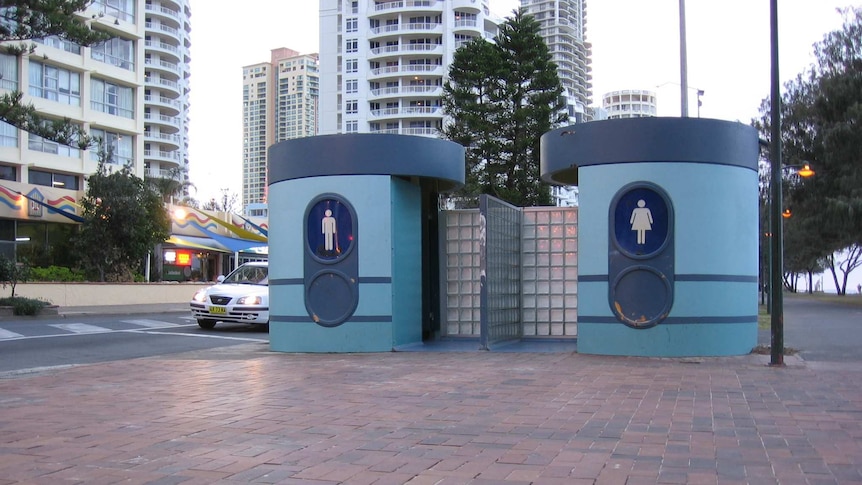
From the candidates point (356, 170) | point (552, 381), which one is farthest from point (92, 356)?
point (552, 381)

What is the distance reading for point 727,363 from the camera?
9805 mm

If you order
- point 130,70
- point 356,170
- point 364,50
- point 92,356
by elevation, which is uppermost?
point 364,50

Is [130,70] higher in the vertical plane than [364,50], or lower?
lower

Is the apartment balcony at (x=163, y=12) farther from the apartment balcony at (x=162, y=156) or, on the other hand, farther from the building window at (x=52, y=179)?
the building window at (x=52, y=179)

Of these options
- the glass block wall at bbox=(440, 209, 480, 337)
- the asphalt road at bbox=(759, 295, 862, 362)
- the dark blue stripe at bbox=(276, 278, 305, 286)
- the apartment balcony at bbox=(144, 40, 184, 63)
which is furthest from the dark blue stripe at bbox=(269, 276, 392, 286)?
the apartment balcony at bbox=(144, 40, 184, 63)

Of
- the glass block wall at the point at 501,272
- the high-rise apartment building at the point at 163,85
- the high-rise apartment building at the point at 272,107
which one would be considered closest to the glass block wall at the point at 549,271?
the glass block wall at the point at 501,272

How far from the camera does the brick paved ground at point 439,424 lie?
4594 mm

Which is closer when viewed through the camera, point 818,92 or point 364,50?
point 818,92

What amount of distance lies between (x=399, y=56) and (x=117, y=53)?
152 feet

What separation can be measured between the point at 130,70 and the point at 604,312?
123 feet

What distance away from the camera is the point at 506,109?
3444 cm

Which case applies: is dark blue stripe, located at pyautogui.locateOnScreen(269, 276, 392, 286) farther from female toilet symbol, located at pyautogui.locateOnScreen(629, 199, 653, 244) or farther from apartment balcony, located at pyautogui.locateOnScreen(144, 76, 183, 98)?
apartment balcony, located at pyautogui.locateOnScreen(144, 76, 183, 98)

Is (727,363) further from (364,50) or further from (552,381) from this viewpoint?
(364,50)

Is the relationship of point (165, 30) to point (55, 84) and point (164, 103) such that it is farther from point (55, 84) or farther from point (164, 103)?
point (55, 84)
